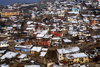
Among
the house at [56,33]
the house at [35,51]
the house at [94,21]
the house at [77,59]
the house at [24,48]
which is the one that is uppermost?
the house at [94,21]

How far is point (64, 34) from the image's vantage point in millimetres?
19156

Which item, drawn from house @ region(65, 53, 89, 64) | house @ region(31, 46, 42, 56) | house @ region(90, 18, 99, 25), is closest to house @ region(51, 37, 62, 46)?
house @ region(31, 46, 42, 56)

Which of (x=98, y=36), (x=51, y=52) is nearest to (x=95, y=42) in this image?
(x=98, y=36)

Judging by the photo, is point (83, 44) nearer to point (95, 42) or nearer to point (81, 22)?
point (95, 42)

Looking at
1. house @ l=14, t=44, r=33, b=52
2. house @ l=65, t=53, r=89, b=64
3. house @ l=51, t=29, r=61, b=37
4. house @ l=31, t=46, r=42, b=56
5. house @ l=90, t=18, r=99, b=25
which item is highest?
house @ l=90, t=18, r=99, b=25

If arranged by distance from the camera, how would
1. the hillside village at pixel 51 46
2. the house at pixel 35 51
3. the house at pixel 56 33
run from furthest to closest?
the house at pixel 56 33
the house at pixel 35 51
the hillside village at pixel 51 46

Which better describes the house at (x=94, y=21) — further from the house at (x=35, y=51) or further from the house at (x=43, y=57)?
the house at (x=35, y=51)

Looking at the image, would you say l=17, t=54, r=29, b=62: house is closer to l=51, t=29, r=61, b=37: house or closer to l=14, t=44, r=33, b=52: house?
l=14, t=44, r=33, b=52: house

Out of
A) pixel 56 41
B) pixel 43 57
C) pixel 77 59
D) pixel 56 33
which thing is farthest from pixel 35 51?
pixel 56 33

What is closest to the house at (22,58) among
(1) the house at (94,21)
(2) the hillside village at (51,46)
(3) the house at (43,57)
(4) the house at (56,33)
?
(2) the hillside village at (51,46)

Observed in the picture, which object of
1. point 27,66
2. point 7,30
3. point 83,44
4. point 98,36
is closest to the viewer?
point 27,66

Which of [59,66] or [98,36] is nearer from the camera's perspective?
[59,66]

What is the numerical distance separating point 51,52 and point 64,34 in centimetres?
485

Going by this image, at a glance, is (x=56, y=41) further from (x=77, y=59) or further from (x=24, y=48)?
(x=77, y=59)
